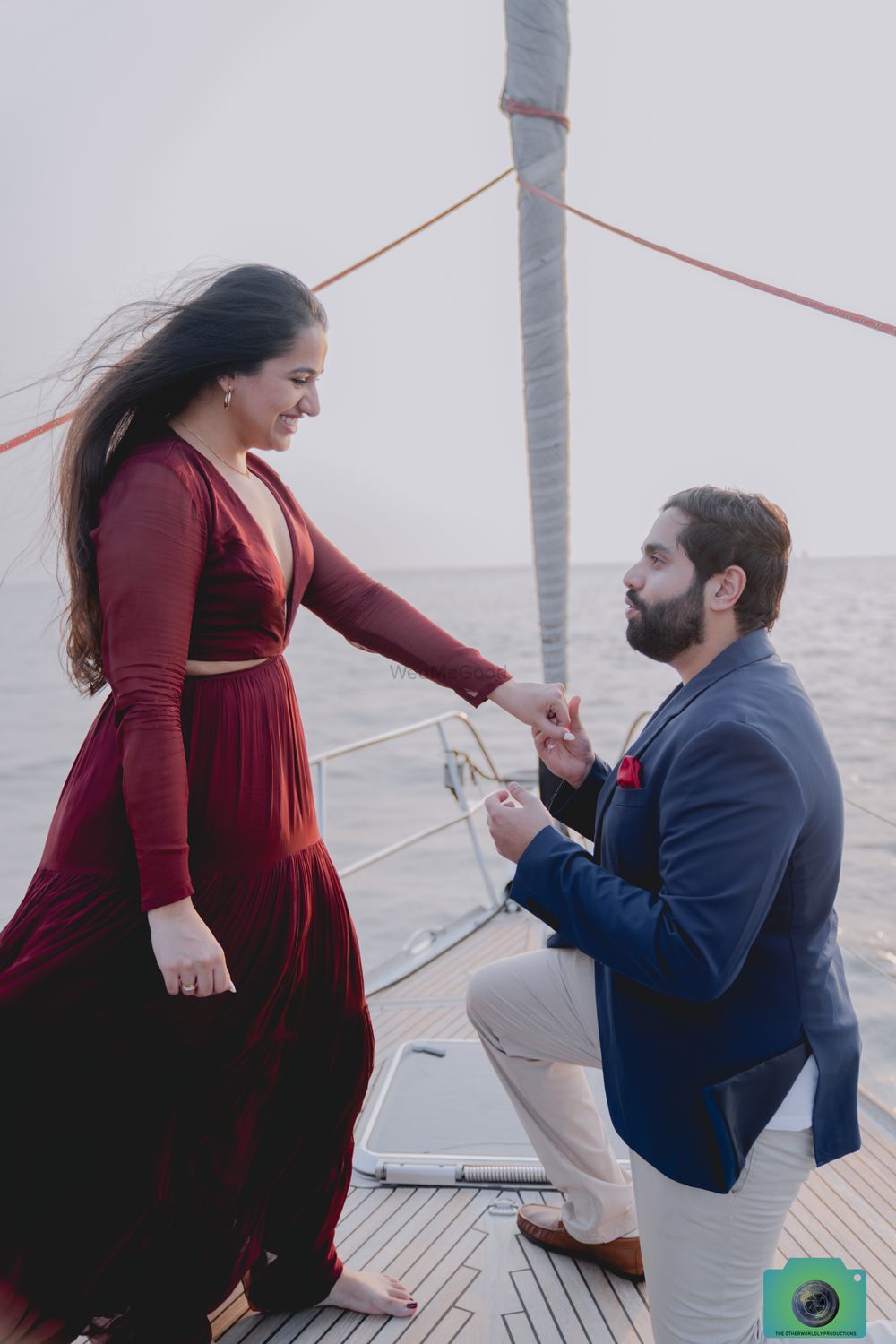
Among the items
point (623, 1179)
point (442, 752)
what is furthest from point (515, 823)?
point (442, 752)

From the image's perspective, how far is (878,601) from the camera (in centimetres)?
5281

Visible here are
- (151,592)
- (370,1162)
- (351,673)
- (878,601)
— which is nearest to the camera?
(151,592)

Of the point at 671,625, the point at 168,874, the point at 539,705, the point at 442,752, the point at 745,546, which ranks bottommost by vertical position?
the point at 442,752

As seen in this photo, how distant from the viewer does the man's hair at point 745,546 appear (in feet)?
4.92

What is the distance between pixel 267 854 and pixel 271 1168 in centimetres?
53

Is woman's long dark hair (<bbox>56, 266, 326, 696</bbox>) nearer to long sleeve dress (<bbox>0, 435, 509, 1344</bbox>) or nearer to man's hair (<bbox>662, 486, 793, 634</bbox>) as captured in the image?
long sleeve dress (<bbox>0, 435, 509, 1344</bbox>)

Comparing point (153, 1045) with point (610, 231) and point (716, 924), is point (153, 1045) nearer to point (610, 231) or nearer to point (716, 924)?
point (716, 924)

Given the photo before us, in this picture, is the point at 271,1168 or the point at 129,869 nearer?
the point at 129,869

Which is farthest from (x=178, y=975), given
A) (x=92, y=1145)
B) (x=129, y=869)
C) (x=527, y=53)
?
(x=527, y=53)

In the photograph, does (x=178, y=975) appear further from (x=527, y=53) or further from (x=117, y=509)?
(x=527, y=53)

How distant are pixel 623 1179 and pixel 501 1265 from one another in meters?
0.27

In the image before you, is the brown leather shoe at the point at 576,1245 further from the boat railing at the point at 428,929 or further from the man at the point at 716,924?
the boat railing at the point at 428,929

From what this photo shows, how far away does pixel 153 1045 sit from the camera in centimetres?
144

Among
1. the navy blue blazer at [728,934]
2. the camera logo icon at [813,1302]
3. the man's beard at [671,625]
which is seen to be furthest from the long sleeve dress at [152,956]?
the camera logo icon at [813,1302]
